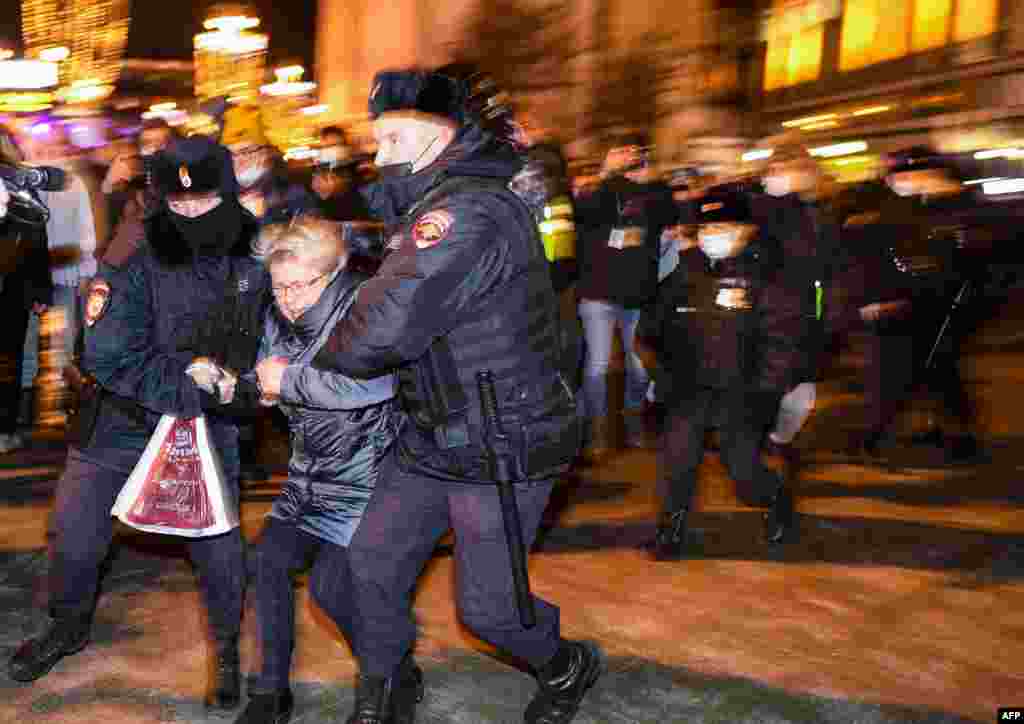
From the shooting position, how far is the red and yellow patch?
2948 mm

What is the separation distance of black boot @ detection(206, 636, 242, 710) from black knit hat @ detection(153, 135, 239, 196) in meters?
1.43

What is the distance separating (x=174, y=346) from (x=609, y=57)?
9542mm

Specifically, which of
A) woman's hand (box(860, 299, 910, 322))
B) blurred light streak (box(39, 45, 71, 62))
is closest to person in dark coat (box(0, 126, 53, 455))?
woman's hand (box(860, 299, 910, 322))

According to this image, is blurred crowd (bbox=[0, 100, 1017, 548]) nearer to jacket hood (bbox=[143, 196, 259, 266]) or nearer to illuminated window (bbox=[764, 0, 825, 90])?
jacket hood (bbox=[143, 196, 259, 266])

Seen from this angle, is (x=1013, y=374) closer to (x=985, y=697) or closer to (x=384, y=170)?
(x=985, y=697)

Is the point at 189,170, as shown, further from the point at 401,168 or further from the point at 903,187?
the point at 903,187

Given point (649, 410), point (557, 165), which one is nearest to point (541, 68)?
point (649, 410)

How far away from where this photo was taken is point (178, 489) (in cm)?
355

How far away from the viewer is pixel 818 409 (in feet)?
29.4

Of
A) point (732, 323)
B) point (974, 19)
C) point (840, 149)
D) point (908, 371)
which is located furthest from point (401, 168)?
point (974, 19)

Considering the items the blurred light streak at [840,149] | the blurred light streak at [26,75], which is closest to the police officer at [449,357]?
the blurred light streak at [26,75]

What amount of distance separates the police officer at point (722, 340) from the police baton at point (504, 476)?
2.15m

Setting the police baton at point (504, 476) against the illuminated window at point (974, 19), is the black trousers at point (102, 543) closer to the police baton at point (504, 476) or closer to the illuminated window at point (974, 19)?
the police baton at point (504, 476)

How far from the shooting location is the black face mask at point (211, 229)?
358 centimetres
